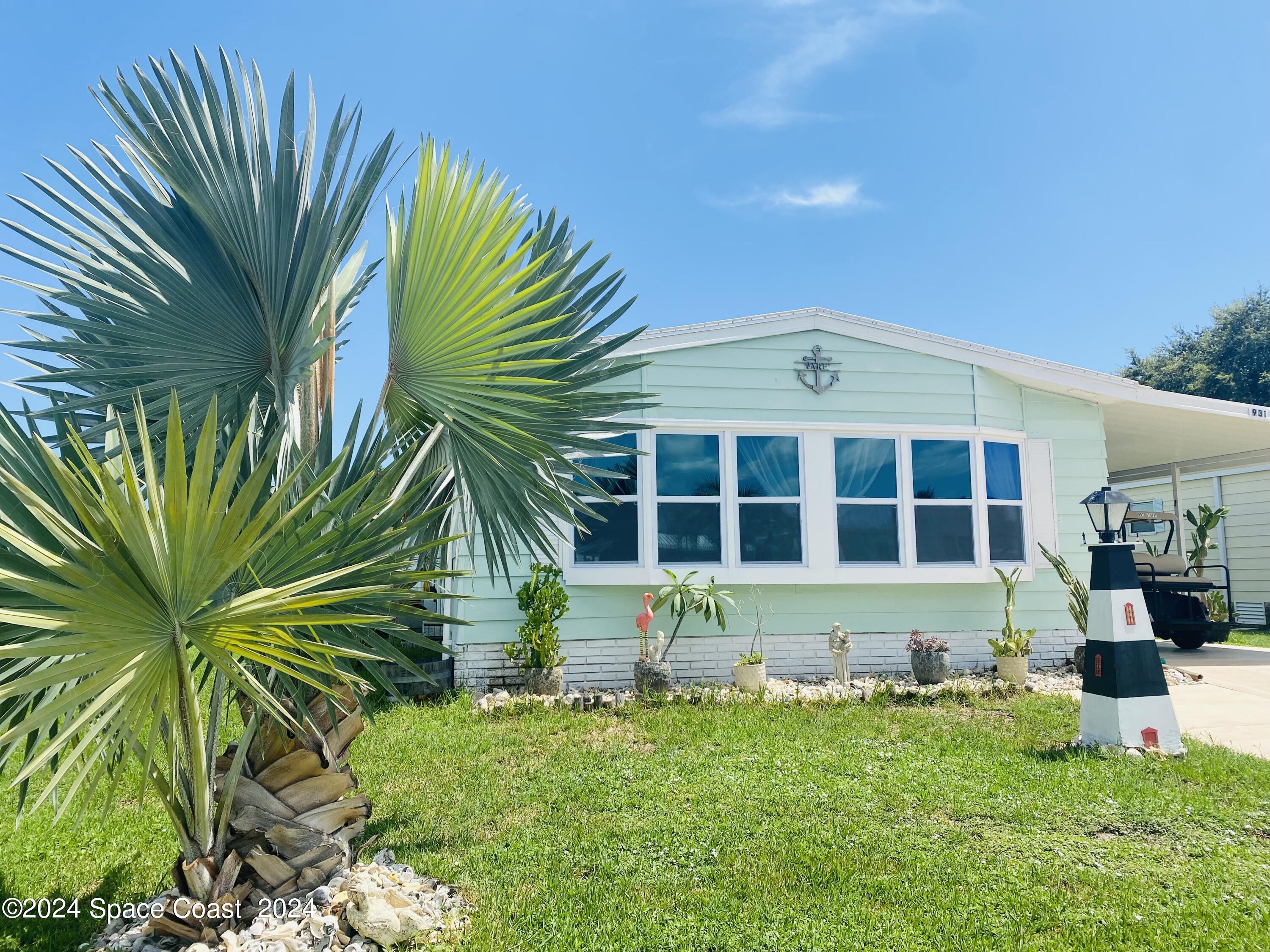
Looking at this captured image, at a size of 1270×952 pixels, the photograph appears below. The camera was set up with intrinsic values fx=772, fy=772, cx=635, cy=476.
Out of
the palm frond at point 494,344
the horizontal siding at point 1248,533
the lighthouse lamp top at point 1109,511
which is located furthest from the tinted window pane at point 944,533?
the horizontal siding at point 1248,533

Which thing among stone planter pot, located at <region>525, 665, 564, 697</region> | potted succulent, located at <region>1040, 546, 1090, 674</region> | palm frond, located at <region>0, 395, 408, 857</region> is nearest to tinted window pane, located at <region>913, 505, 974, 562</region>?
potted succulent, located at <region>1040, 546, 1090, 674</region>

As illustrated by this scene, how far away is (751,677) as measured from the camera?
308 inches

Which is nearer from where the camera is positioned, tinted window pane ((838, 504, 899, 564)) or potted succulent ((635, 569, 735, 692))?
potted succulent ((635, 569, 735, 692))

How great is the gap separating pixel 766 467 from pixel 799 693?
2551 millimetres

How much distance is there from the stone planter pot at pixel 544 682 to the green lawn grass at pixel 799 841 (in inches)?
52.7

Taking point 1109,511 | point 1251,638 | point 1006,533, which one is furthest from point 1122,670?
point 1251,638

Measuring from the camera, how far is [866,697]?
755 centimetres

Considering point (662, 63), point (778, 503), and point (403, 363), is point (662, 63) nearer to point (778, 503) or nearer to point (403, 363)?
point (778, 503)

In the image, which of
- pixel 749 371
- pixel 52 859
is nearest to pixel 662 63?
pixel 749 371

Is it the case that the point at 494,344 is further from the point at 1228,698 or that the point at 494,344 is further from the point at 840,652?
the point at 1228,698

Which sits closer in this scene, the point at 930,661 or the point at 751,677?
the point at 751,677

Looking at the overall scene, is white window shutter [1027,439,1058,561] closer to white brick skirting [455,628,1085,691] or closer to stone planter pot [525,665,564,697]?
white brick skirting [455,628,1085,691]

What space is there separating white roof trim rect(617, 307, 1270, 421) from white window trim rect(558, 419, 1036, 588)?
86 centimetres

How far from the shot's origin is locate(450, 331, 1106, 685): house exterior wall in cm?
833
